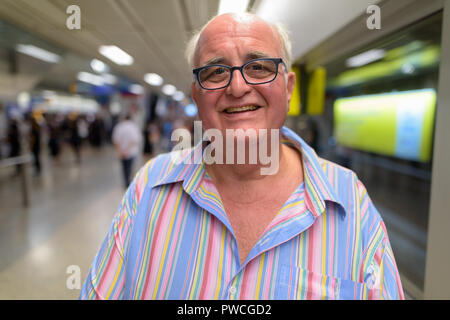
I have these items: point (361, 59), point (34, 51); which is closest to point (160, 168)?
point (361, 59)

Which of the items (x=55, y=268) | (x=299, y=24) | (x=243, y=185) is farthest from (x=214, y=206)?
(x=55, y=268)

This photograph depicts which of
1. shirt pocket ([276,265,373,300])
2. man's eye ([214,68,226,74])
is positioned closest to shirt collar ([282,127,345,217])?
shirt pocket ([276,265,373,300])

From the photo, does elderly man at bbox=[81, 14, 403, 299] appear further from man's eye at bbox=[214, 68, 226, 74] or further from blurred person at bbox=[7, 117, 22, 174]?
blurred person at bbox=[7, 117, 22, 174]

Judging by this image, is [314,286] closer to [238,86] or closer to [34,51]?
[238,86]

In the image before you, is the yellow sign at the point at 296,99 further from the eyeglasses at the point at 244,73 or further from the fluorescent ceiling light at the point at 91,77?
the fluorescent ceiling light at the point at 91,77

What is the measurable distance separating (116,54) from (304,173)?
33.1 inches

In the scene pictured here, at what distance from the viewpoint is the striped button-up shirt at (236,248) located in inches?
32.1

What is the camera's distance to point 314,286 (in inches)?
32.2

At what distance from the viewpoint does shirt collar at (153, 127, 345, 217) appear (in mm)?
869

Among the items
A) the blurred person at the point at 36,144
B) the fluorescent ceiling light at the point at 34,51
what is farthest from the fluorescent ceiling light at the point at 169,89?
the blurred person at the point at 36,144

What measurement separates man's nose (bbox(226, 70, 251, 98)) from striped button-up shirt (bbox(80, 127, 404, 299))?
307 millimetres

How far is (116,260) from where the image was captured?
899 millimetres

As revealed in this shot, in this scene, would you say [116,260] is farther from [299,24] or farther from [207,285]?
[299,24]

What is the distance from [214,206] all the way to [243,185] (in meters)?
0.15
